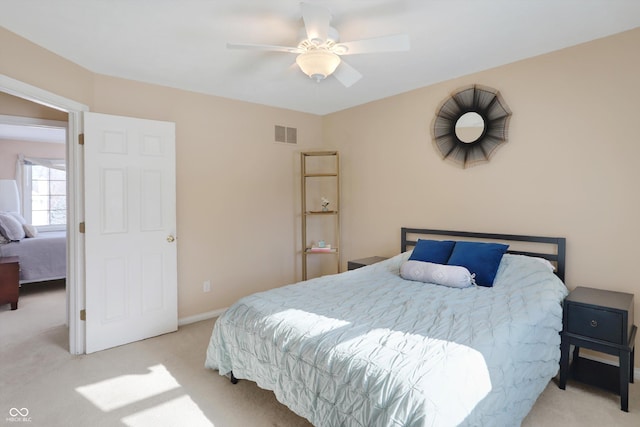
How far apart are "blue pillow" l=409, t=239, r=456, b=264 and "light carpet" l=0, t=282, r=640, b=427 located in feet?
3.75

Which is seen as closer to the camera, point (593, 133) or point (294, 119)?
point (593, 133)

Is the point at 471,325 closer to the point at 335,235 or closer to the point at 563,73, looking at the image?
the point at 563,73

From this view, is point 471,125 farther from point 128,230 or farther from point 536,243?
point 128,230

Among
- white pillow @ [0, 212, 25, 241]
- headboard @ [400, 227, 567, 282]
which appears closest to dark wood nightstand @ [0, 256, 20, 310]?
white pillow @ [0, 212, 25, 241]

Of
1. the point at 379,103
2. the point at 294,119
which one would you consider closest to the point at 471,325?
the point at 379,103

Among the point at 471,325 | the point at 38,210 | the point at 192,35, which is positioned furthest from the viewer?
the point at 38,210

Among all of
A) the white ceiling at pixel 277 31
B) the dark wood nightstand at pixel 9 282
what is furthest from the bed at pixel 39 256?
the white ceiling at pixel 277 31

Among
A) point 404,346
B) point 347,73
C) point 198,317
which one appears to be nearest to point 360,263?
point 198,317

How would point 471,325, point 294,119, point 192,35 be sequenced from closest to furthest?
point 471,325, point 192,35, point 294,119

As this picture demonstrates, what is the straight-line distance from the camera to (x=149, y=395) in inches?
89.7

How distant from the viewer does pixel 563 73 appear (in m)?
2.70

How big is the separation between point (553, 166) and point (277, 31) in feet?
7.82

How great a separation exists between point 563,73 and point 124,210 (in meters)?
3.86

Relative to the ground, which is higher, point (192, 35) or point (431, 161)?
point (192, 35)
